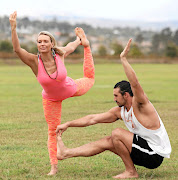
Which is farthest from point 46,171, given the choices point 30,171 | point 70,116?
point 70,116

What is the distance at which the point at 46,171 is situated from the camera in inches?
278

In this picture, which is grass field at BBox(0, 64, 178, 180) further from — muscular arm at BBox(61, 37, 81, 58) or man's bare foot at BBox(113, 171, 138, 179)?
muscular arm at BBox(61, 37, 81, 58)

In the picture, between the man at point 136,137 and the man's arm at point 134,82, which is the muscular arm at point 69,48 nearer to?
the man at point 136,137

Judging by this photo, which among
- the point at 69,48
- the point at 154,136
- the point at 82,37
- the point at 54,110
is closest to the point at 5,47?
the point at 82,37

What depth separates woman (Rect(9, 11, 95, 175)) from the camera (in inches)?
254

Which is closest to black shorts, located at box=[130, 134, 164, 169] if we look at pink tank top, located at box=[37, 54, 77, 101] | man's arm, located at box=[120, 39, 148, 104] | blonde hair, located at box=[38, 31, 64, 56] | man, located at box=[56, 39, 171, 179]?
man, located at box=[56, 39, 171, 179]

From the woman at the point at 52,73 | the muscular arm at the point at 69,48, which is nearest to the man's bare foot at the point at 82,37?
the muscular arm at the point at 69,48

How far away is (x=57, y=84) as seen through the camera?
6578 millimetres

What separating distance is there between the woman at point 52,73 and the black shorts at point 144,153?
1.23 metres

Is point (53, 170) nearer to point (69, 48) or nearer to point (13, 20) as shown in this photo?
point (69, 48)

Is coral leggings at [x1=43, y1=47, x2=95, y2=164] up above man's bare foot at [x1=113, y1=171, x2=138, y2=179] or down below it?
above

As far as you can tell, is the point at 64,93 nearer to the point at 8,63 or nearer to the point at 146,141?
the point at 146,141

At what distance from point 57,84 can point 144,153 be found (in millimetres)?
1519

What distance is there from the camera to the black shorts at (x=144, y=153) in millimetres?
6324
